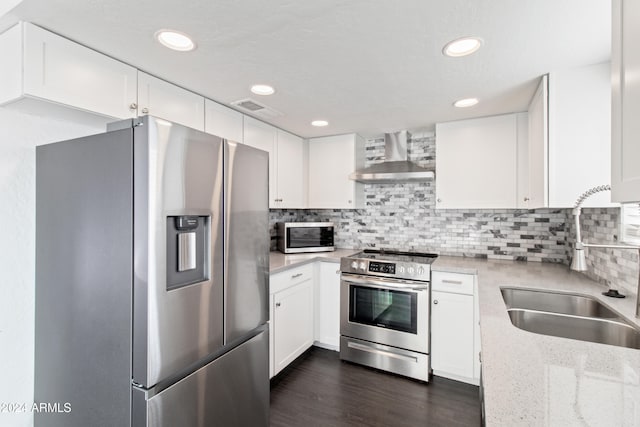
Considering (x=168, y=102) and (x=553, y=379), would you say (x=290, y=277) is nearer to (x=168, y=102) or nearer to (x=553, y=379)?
(x=168, y=102)

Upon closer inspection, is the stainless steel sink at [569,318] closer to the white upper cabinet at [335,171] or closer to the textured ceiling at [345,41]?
the textured ceiling at [345,41]

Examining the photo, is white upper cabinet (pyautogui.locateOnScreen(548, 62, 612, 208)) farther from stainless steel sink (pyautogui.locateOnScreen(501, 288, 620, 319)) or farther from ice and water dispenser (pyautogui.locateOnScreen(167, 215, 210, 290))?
ice and water dispenser (pyautogui.locateOnScreen(167, 215, 210, 290))

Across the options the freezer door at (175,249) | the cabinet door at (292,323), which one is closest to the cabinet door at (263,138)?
the cabinet door at (292,323)

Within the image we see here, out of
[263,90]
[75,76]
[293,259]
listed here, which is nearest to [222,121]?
[263,90]

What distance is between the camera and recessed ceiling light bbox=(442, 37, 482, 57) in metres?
1.40

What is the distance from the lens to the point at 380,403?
2.12 meters

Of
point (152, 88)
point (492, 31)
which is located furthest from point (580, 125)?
point (152, 88)

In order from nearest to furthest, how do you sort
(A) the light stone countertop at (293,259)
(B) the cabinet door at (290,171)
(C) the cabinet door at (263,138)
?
(A) the light stone countertop at (293,259) < (C) the cabinet door at (263,138) < (B) the cabinet door at (290,171)

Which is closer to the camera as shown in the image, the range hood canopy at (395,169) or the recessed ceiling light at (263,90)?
the recessed ceiling light at (263,90)

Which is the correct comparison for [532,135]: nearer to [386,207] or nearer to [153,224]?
[386,207]

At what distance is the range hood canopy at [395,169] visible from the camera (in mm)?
2768

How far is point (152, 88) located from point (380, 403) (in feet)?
8.40

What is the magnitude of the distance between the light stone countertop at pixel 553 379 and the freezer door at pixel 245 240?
1088 millimetres

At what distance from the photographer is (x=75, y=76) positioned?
4.54 ft
